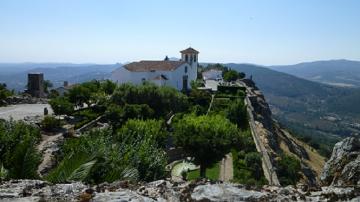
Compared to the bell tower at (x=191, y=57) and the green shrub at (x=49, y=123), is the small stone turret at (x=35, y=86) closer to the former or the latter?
the bell tower at (x=191, y=57)

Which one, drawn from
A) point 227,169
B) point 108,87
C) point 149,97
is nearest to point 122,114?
point 149,97

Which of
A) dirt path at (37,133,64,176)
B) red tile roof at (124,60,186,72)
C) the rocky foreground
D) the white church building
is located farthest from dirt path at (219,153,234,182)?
red tile roof at (124,60,186,72)

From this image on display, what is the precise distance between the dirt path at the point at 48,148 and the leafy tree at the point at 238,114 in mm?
18713

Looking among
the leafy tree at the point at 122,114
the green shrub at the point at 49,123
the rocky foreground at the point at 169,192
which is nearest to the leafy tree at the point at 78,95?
the leafy tree at the point at 122,114

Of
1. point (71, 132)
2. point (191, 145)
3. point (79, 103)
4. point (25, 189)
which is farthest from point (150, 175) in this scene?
point (79, 103)

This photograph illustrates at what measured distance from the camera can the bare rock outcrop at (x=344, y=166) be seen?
19.6 feet

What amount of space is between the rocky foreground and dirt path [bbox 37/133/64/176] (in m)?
14.1

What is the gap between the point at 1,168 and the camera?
716 cm

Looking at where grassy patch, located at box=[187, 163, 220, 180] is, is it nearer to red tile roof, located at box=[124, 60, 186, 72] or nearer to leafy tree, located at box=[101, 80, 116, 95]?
leafy tree, located at box=[101, 80, 116, 95]

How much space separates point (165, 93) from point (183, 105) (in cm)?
319

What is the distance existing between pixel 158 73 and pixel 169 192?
5683 cm

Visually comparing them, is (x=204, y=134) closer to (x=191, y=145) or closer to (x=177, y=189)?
(x=191, y=145)

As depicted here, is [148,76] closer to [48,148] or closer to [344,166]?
[48,148]

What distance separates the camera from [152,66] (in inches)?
2448
